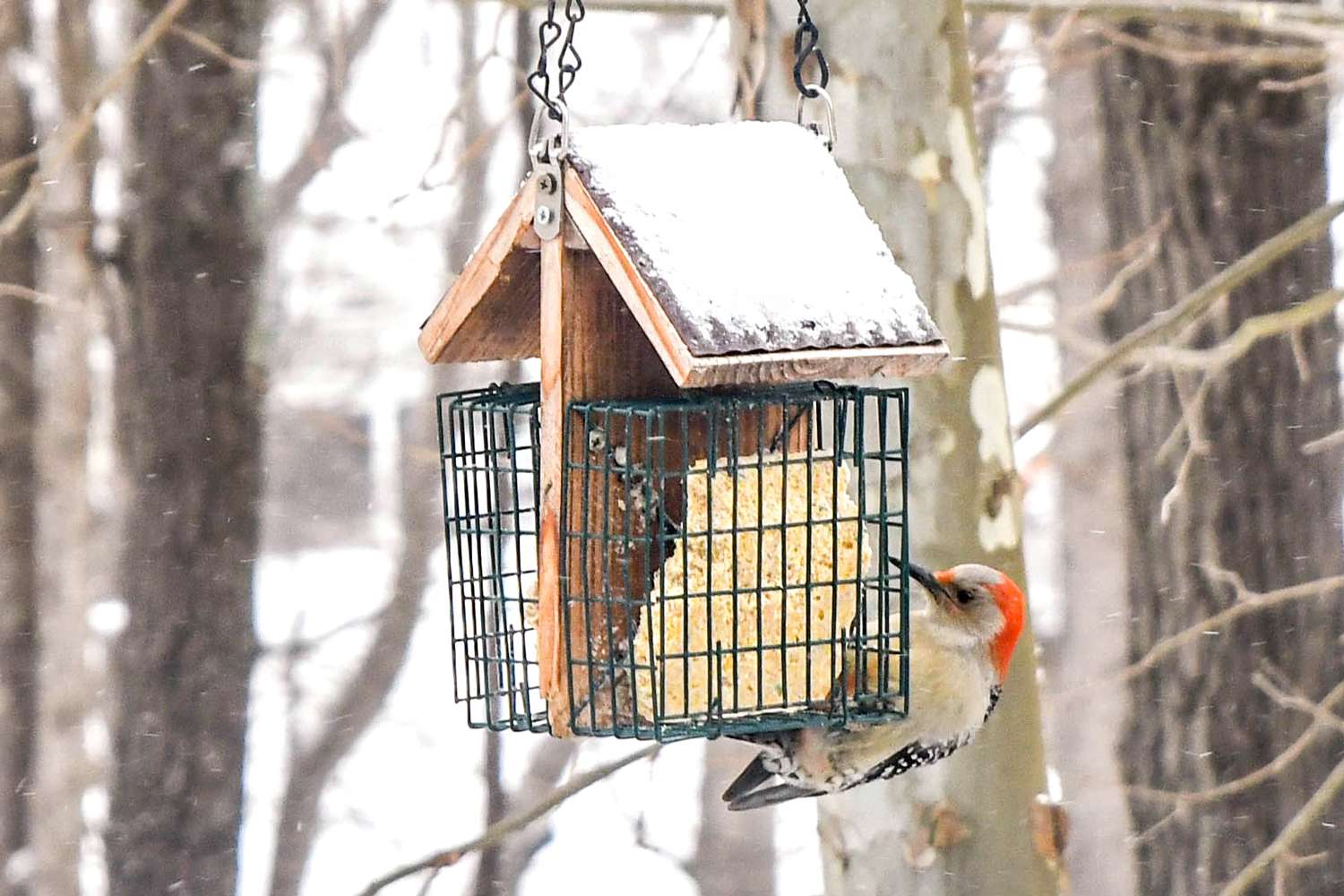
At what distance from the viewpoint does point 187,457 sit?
734cm

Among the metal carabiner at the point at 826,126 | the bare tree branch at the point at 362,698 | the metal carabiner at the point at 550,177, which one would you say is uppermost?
the metal carabiner at the point at 826,126

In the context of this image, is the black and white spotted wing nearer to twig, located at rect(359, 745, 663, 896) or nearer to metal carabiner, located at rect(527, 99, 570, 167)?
twig, located at rect(359, 745, 663, 896)

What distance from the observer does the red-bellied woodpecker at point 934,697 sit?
13.4ft

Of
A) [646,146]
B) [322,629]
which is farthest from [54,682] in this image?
[646,146]

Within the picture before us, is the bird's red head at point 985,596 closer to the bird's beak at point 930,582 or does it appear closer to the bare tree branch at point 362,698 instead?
the bird's beak at point 930,582

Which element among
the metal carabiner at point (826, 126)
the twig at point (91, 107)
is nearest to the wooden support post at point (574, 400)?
the metal carabiner at point (826, 126)

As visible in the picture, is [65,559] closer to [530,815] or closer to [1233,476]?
[530,815]

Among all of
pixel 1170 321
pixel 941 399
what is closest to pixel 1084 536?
pixel 1170 321

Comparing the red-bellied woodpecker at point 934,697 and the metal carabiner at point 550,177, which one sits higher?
the metal carabiner at point 550,177

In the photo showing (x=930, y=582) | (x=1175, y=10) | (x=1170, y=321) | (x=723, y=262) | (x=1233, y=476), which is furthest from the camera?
(x=1233, y=476)

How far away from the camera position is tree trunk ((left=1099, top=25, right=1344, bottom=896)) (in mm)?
7766

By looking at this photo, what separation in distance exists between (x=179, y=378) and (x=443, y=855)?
10.5 feet

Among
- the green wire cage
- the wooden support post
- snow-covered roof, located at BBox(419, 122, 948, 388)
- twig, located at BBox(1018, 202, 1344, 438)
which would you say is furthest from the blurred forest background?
the green wire cage

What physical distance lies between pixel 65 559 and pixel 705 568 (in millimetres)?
7109
